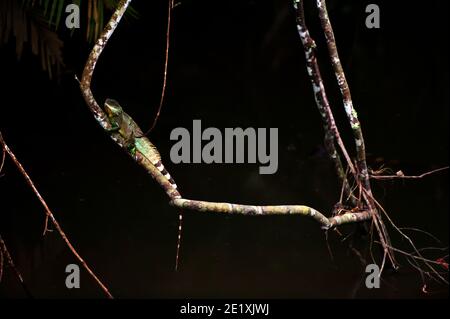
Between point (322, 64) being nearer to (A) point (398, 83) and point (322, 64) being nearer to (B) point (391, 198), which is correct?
(A) point (398, 83)

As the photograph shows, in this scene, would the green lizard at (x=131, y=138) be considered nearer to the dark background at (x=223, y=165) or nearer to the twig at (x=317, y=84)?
the twig at (x=317, y=84)

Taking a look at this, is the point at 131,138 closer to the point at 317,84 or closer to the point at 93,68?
the point at 93,68

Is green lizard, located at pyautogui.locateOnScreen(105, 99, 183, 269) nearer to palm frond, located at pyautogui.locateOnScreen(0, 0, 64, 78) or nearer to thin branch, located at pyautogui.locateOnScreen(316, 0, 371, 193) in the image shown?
thin branch, located at pyautogui.locateOnScreen(316, 0, 371, 193)

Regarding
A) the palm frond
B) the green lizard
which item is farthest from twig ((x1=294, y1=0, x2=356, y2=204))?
the palm frond

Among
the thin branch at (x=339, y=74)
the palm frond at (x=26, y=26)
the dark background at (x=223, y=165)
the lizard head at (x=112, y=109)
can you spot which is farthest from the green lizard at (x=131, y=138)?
the dark background at (x=223, y=165)

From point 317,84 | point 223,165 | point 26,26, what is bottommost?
point 223,165

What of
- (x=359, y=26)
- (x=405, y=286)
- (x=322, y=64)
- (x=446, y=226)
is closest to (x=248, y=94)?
(x=322, y=64)

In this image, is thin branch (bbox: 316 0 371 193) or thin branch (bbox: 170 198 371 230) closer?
thin branch (bbox: 170 198 371 230)

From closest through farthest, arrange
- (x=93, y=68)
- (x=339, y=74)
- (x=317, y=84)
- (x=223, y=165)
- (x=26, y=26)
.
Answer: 1. (x=93, y=68)
2. (x=339, y=74)
3. (x=317, y=84)
4. (x=26, y=26)
5. (x=223, y=165)

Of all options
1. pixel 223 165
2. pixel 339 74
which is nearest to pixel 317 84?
pixel 339 74
